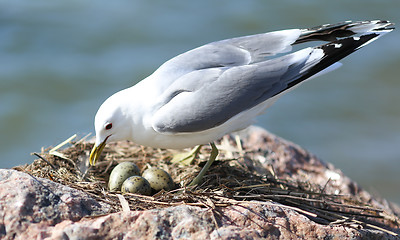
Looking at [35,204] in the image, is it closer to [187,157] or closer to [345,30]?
[187,157]

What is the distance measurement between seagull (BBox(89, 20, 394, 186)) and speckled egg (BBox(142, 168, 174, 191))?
0.59 feet

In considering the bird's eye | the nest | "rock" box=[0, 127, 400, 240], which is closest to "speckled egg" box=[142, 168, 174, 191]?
the nest

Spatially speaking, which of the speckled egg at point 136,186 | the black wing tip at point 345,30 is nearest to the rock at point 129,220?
the speckled egg at point 136,186

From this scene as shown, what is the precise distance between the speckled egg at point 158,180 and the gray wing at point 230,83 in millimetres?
376

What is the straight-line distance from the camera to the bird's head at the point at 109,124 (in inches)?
156

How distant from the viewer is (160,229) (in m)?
2.94

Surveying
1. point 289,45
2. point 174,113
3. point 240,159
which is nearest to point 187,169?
point 240,159

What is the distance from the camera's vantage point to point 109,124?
3990 millimetres

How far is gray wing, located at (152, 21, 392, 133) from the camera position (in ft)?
12.9

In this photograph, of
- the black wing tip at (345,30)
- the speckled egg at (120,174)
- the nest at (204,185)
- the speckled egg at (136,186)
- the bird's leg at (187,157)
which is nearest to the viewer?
the nest at (204,185)

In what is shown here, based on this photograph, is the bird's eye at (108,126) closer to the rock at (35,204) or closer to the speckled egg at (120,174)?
the speckled egg at (120,174)

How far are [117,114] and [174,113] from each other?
1.52 ft

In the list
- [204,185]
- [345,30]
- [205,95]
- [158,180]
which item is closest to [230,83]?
[205,95]

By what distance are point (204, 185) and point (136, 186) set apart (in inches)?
22.6
